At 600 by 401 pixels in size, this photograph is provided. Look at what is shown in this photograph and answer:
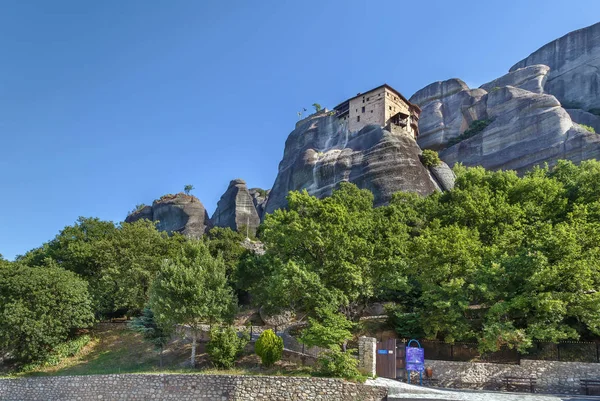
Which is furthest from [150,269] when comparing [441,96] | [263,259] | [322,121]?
[441,96]

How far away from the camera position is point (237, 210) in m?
69.9

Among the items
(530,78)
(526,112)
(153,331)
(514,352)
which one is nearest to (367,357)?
(514,352)

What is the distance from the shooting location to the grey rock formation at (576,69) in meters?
67.2

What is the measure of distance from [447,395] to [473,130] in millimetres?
58592

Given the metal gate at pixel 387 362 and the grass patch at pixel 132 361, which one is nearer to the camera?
the metal gate at pixel 387 362

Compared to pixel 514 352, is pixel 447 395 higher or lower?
lower

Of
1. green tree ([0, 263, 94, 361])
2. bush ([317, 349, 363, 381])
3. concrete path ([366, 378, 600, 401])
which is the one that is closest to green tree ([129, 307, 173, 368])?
green tree ([0, 263, 94, 361])

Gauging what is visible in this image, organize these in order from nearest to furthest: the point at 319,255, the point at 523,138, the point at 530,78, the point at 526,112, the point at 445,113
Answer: the point at 319,255
the point at 523,138
the point at 526,112
the point at 530,78
the point at 445,113

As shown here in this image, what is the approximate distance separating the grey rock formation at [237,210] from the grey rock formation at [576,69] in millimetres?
51610

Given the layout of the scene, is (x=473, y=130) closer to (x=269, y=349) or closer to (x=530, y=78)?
(x=530, y=78)

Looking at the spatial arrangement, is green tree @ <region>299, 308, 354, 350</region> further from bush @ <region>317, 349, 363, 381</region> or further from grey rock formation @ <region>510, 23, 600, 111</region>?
grey rock formation @ <region>510, 23, 600, 111</region>

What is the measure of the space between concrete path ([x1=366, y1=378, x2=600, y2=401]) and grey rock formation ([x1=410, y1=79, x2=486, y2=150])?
2355 inches

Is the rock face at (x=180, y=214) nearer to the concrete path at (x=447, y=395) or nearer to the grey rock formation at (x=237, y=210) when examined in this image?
the grey rock formation at (x=237, y=210)

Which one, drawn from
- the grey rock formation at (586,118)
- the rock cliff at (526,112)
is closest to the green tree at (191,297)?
the rock cliff at (526,112)
